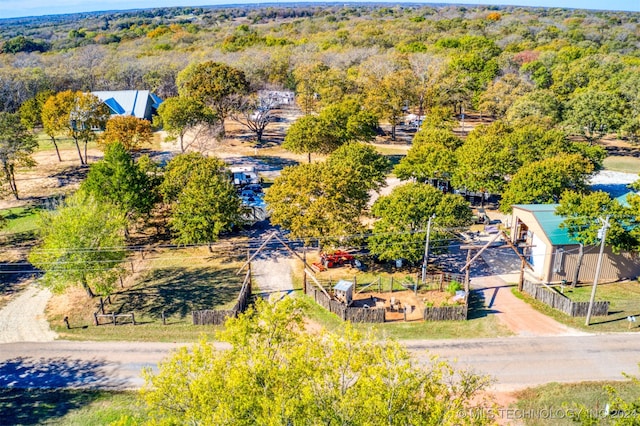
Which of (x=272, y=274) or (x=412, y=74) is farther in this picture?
(x=412, y=74)

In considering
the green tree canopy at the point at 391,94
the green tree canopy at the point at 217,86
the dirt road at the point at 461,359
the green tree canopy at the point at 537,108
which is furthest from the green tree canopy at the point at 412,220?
the green tree canopy at the point at 217,86

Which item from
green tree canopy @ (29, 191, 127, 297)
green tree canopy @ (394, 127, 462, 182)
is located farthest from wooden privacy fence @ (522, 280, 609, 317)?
green tree canopy @ (29, 191, 127, 297)

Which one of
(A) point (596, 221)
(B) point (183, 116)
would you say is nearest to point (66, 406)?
(A) point (596, 221)

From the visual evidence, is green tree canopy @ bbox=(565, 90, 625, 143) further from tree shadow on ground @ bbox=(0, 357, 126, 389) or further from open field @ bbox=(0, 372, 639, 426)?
tree shadow on ground @ bbox=(0, 357, 126, 389)

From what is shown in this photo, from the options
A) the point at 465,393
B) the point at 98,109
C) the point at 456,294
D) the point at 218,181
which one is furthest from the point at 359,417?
the point at 98,109

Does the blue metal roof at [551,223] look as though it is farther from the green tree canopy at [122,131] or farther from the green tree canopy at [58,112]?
the green tree canopy at [58,112]

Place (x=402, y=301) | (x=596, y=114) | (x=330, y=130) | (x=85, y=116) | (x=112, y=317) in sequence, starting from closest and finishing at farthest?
(x=112, y=317) < (x=402, y=301) < (x=85, y=116) < (x=330, y=130) < (x=596, y=114)

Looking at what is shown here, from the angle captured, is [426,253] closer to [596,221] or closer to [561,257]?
[561,257]
